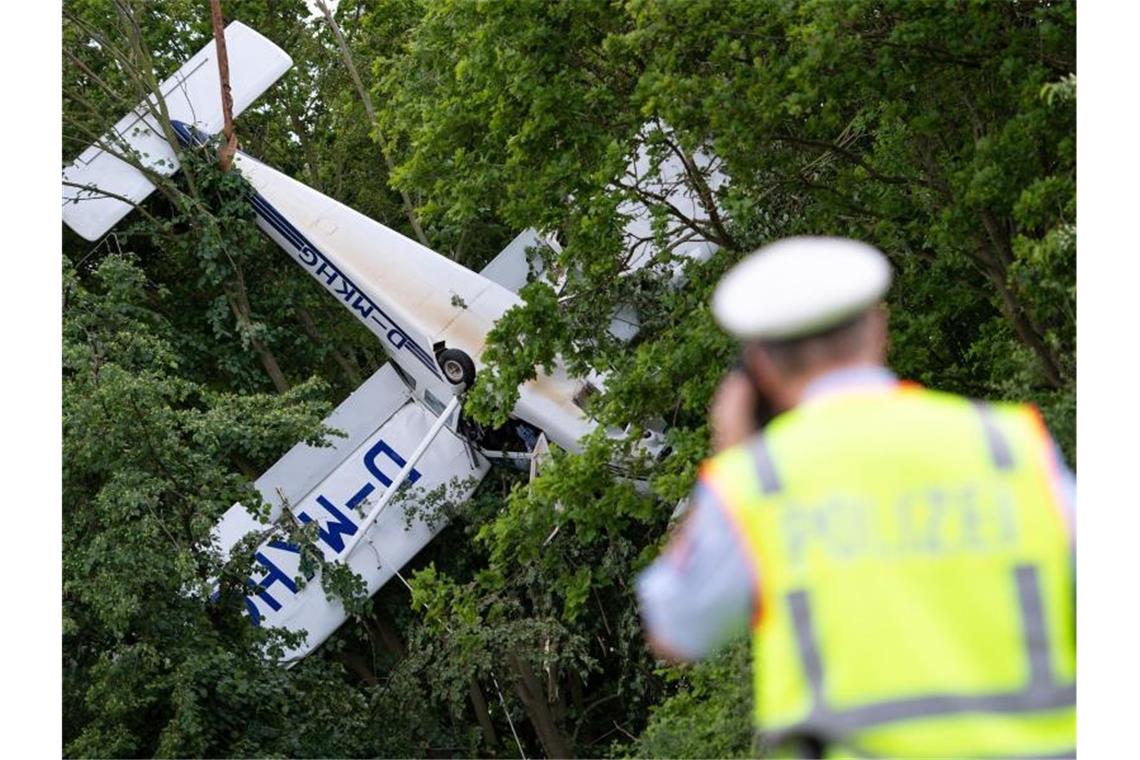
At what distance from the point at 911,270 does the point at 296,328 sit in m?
6.48

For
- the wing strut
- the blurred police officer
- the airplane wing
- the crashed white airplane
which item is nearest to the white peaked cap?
the blurred police officer

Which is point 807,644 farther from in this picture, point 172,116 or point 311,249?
point 172,116

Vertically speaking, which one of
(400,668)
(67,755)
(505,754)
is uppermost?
(67,755)

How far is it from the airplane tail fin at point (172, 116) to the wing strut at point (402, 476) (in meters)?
2.92

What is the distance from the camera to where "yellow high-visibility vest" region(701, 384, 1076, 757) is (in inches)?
56.6

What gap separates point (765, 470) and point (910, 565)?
152mm

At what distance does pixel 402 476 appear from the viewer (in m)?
11.2

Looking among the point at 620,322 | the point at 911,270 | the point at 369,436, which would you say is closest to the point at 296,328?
the point at 369,436

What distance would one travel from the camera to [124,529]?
26.5 feet

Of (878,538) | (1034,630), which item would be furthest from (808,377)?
(1034,630)

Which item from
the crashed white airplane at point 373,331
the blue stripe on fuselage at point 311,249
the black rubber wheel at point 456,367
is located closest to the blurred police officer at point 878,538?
the crashed white airplane at point 373,331

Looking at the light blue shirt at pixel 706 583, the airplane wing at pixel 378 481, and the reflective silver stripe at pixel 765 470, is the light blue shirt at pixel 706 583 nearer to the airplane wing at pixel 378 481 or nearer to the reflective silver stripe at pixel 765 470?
the reflective silver stripe at pixel 765 470

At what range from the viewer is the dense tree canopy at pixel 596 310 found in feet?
24.0
